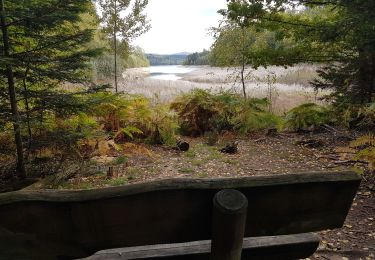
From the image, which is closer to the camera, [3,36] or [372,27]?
[3,36]

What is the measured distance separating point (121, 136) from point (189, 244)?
7.29m

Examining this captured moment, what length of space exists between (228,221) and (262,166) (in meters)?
5.37

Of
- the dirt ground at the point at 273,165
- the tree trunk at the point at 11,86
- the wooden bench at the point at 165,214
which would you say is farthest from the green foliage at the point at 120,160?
the wooden bench at the point at 165,214

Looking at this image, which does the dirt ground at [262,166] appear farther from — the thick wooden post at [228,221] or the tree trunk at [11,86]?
the thick wooden post at [228,221]

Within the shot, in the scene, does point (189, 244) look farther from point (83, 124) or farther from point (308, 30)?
point (308, 30)

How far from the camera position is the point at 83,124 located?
641 centimetres

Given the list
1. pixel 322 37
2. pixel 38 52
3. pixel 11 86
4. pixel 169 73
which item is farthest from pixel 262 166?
pixel 169 73

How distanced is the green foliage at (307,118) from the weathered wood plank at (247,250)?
8153mm

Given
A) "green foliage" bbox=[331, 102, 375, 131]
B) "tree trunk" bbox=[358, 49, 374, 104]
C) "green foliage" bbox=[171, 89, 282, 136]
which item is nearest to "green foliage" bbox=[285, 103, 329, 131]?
"green foliage" bbox=[331, 102, 375, 131]

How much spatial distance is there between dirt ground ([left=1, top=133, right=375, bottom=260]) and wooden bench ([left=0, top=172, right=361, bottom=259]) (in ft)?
7.63

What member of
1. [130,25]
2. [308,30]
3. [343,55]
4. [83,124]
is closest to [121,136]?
[83,124]

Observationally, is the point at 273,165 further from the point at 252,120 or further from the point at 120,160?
the point at 252,120

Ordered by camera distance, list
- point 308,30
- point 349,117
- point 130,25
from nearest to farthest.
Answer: point 308,30, point 349,117, point 130,25

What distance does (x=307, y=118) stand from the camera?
9148mm
